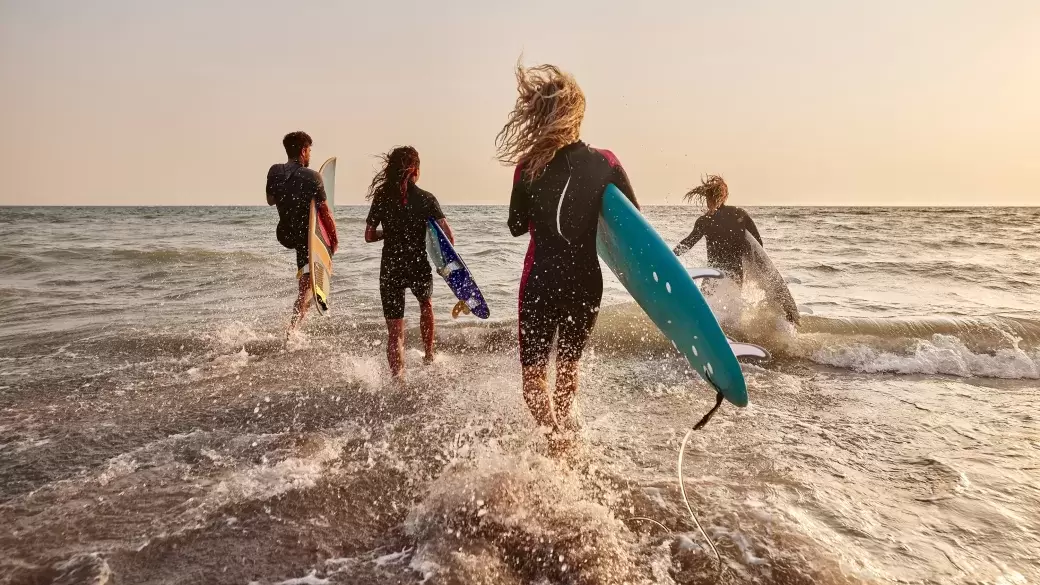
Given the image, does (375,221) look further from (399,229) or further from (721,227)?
(721,227)

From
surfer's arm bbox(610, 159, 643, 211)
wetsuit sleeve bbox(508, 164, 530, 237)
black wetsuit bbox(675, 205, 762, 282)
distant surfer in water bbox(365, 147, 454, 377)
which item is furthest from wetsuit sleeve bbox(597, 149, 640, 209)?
black wetsuit bbox(675, 205, 762, 282)

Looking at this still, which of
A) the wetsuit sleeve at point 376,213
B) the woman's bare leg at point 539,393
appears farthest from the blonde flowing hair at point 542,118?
the wetsuit sleeve at point 376,213

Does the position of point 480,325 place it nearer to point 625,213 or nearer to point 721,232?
point 721,232

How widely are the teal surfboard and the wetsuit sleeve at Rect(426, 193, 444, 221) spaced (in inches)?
79.3

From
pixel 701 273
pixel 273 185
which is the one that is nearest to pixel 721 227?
pixel 701 273

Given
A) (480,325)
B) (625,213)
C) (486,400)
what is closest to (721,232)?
(480,325)

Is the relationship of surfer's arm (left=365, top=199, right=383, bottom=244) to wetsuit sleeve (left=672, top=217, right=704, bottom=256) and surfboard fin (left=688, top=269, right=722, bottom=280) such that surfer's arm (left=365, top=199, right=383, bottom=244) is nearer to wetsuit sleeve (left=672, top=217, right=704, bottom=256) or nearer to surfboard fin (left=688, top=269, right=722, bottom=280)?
surfboard fin (left=688, top=269, right=722, bottom=280)

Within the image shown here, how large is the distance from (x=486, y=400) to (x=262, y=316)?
458 centimetres

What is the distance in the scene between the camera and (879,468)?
3.43 metres

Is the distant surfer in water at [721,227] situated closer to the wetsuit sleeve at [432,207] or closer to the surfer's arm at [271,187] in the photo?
the wetsuit sleeve at [432,207]

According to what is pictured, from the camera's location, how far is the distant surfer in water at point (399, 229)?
184 inches

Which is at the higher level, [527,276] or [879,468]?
[527,276]

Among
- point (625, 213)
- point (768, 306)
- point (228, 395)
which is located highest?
point (625, 213)

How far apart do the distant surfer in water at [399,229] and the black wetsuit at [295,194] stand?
1.11m
